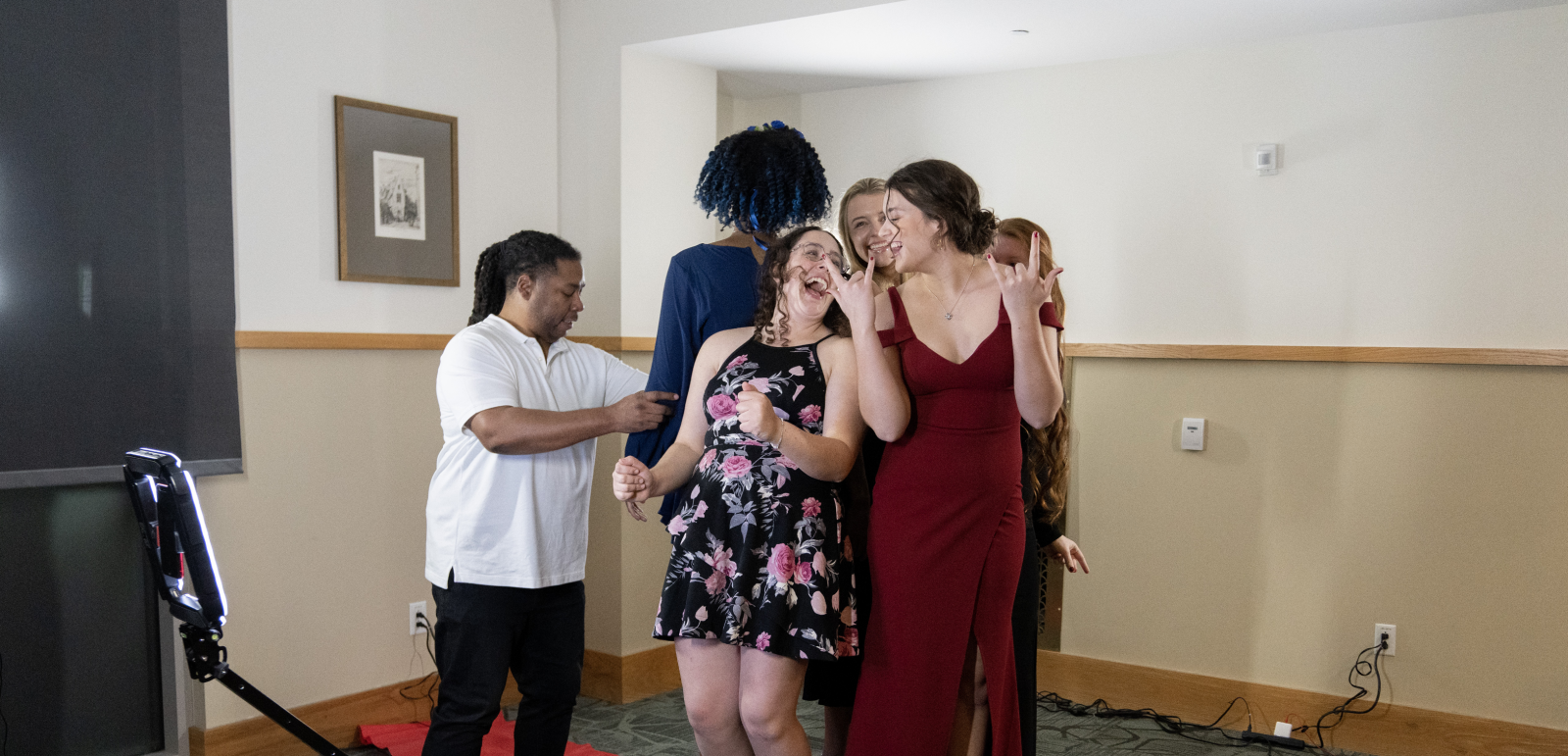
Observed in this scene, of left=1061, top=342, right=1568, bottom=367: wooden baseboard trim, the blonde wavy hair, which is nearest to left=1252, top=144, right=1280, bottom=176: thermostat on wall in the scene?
left=1061, top=342, right=1568, bottom=367: wooden baseboard trim

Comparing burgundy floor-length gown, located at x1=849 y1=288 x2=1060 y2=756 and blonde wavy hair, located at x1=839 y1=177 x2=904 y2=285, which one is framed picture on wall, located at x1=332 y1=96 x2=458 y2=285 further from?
burgundy floor-length gown, located at x1=849 y1=288 x2=1060 y2=756

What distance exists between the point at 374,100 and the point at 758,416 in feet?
6.89

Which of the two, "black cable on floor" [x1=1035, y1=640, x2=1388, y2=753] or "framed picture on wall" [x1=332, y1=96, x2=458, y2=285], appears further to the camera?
"black cable on floor" [x1=1035, y1=640, x2=1388, y2=753]

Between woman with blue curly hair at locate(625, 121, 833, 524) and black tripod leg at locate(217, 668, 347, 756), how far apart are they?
819 mm

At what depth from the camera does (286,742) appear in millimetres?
3135

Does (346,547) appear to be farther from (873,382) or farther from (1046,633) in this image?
(1046,633)

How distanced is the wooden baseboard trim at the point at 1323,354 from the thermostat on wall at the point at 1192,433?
21cm

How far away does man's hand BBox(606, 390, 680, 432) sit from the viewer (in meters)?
2.17

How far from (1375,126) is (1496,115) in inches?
12.0

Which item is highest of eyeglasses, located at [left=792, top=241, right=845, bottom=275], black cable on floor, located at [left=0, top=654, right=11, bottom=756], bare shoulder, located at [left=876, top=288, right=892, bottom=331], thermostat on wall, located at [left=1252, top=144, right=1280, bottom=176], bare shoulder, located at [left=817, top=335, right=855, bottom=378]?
thermostat on wall, located at [left=1252, top=144, right=1280, bottom=176]

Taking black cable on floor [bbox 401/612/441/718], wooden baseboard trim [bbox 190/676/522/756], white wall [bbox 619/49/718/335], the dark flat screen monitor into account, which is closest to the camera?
the dark flat screen monitor

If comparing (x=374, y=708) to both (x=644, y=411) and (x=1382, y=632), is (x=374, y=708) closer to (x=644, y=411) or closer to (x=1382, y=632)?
(x=644, y=411)

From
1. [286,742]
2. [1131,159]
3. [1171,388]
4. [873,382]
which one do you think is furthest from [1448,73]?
[286,742]

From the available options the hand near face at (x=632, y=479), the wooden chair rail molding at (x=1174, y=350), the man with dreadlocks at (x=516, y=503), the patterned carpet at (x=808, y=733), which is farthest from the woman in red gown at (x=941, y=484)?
the wooden chair rail molding at (x=1174, y=350)
